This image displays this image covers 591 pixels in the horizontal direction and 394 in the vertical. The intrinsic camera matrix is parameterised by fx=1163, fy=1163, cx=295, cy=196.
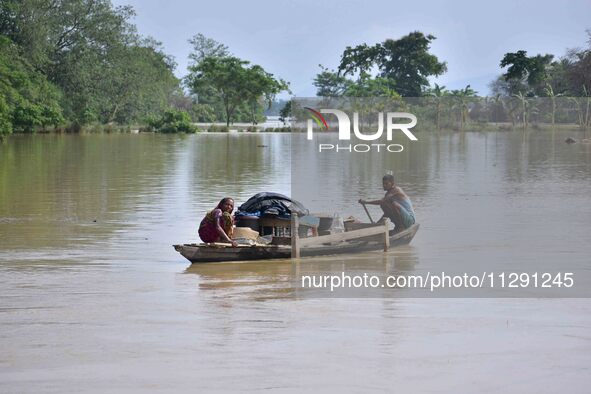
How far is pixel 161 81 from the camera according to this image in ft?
293

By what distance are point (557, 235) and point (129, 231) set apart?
7345mm

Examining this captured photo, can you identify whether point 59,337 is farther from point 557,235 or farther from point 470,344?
point 557,235

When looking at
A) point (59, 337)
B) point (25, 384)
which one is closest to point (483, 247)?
point (59, 337)

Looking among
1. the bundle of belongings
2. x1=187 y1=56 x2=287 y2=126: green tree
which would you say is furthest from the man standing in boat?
x1=187 y1=56 x2=287 y2=126: green tree

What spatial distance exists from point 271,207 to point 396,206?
2028 mm

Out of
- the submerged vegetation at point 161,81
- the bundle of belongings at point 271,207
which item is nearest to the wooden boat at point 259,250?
the bundle of belongings at point 271,207

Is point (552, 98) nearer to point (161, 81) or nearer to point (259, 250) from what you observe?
point (161, 81)

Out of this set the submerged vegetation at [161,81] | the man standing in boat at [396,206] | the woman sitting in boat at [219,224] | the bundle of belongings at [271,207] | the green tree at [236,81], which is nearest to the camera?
the woman sitting in boat at [219,224]

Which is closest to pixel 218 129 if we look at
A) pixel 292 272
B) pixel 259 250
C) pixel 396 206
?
pixel 396 206

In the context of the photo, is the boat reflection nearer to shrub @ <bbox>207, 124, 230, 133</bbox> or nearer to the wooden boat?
the wooden boat

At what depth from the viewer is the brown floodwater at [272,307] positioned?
915 cm

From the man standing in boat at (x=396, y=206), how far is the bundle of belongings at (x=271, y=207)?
1.36 m

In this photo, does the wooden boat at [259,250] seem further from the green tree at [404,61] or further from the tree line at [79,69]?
the green tree at [404,61]

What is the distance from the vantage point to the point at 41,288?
13219mm
